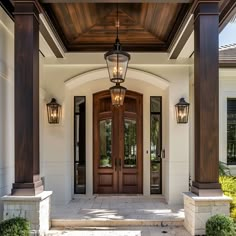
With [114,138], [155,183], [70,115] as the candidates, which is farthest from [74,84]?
[155,183]

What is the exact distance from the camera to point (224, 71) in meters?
8.27

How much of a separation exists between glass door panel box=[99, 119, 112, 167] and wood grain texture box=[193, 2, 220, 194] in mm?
3991

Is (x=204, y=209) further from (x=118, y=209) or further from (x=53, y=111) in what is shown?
(x=53, y=111)

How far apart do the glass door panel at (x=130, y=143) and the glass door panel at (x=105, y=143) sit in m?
0.43

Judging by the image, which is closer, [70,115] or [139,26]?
[139,26]

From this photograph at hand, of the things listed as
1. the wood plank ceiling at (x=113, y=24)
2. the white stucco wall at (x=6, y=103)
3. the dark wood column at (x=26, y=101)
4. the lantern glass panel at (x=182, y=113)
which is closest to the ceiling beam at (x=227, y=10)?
the wood plank ceiling at (x=113, y=24)

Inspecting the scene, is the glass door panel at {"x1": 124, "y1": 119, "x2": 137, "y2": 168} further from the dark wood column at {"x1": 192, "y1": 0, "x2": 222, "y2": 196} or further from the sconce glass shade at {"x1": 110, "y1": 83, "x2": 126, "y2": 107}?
the dark wood column at {"x1": 192, "y1": 0, "x2": 222, "y2": 196}

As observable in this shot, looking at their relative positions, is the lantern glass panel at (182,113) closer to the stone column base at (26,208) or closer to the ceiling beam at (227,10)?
the ceiling beam at (227,10)

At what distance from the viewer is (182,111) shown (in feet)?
24.2

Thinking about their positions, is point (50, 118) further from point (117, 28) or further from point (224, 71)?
point (224, 71)

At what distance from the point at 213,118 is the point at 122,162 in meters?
4.23

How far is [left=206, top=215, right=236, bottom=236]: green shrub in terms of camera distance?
431 cm

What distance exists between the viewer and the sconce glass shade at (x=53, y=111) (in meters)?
7.36

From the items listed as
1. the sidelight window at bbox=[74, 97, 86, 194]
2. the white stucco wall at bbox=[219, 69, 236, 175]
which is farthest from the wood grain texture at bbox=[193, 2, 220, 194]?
the sidelight window at bbox=[74, 97, 86, 194]
